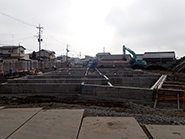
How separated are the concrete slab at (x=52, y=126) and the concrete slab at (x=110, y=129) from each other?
212mm

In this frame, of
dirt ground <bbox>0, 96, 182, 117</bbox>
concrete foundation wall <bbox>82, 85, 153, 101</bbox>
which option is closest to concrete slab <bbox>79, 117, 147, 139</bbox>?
dirt ground <bbox>0, 96, 182, 117</bbox>

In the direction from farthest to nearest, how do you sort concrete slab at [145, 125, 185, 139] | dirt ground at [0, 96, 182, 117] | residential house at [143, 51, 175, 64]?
residential house at [143, 51, 175, 64] → dirt ground at [0, 96, 182, 117] → concrete slab at [145, 125, 185, 139]

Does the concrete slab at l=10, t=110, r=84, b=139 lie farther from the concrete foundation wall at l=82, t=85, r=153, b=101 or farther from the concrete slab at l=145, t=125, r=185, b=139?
the concrete foundation wall at l=82, t=85, r=153, b=101

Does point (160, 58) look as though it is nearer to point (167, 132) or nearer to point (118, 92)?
point (118, 92)

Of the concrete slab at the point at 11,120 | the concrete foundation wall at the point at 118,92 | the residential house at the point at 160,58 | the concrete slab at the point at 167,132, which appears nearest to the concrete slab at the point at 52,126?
the concrete slab at the point at 11,120

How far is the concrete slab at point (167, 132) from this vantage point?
279cm

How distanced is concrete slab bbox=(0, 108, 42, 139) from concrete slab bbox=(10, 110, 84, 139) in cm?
16

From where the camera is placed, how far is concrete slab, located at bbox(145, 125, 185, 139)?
2.79m

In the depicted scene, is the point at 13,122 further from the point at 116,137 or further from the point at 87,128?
the point at 116,137

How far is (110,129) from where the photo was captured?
3.10 metres

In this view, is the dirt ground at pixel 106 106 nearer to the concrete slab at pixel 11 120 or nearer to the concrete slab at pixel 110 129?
the concrete slab at pixel 11 120

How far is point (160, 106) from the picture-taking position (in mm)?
6180

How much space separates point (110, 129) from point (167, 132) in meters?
1.14

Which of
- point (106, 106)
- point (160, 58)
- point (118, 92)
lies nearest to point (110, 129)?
point (106, 106)
